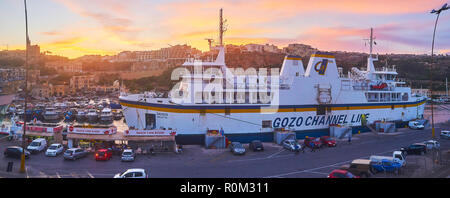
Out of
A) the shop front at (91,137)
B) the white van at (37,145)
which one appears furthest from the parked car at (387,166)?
the white van at (37,145)

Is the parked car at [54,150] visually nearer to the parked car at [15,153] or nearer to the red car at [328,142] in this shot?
the parked car at [15,153]

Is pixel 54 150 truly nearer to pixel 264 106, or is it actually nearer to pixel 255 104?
pixel 255 104

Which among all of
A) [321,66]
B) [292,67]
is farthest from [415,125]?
[292,67]

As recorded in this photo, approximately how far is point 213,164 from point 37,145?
1126 cm

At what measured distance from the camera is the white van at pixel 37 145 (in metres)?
17.2

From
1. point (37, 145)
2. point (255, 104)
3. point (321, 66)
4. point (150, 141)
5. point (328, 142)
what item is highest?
point (321, 66)

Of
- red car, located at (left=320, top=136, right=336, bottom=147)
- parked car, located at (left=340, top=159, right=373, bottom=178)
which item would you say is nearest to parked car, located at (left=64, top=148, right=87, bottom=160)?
parked car, located at (left=340, top=159, right=373, bottom=178)

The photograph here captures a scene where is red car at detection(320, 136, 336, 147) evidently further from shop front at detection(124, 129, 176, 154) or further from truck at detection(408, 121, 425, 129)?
truck at detection(408, 121, 425, 129)

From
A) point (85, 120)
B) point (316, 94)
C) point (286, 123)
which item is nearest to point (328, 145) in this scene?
point (286, 123)

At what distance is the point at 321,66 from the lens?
84.8 feet

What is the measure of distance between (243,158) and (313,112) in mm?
10374

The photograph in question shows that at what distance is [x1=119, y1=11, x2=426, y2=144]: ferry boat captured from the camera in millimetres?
20828

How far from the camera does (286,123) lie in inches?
918
